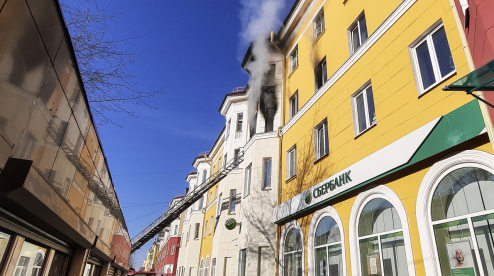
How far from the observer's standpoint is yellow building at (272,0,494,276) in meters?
5.54

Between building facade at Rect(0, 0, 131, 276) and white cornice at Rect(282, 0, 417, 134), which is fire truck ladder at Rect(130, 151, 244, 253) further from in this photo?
building facade at Rect(0, 0, 131, 276)

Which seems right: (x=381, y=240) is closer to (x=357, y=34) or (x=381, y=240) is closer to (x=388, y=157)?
(x=388, y=157)

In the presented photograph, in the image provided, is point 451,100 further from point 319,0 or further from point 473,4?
point 319,0

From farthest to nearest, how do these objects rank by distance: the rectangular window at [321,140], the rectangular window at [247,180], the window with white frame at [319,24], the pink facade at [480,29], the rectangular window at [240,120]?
1. the rectangular window at [240,120]
2. the rectangular window at [247,180]
3. the window with white frame at [319,24]
4. the rectangular window at [321,140]
5. the pink facade at [480,29]

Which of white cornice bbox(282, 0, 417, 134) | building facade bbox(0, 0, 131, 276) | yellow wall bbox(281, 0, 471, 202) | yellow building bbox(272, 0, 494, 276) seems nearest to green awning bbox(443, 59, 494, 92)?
yellow building bbox(272, 0, 494, 276)

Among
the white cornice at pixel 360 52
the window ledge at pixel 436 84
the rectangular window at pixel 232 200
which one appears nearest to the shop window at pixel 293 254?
the white cornice at pixel 360 52

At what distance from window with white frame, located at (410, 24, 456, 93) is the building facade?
6.98 metres

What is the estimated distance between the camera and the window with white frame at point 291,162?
13387 mm

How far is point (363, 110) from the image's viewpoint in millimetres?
9281

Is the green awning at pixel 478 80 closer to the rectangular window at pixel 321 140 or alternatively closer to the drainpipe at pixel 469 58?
the drainpipe at pixel 469 58

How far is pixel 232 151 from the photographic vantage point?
23953mm

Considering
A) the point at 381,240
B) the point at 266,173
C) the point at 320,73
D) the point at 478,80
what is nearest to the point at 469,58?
the point at 478,80

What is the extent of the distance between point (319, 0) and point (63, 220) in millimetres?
13146

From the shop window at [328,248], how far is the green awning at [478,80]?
237 inches
